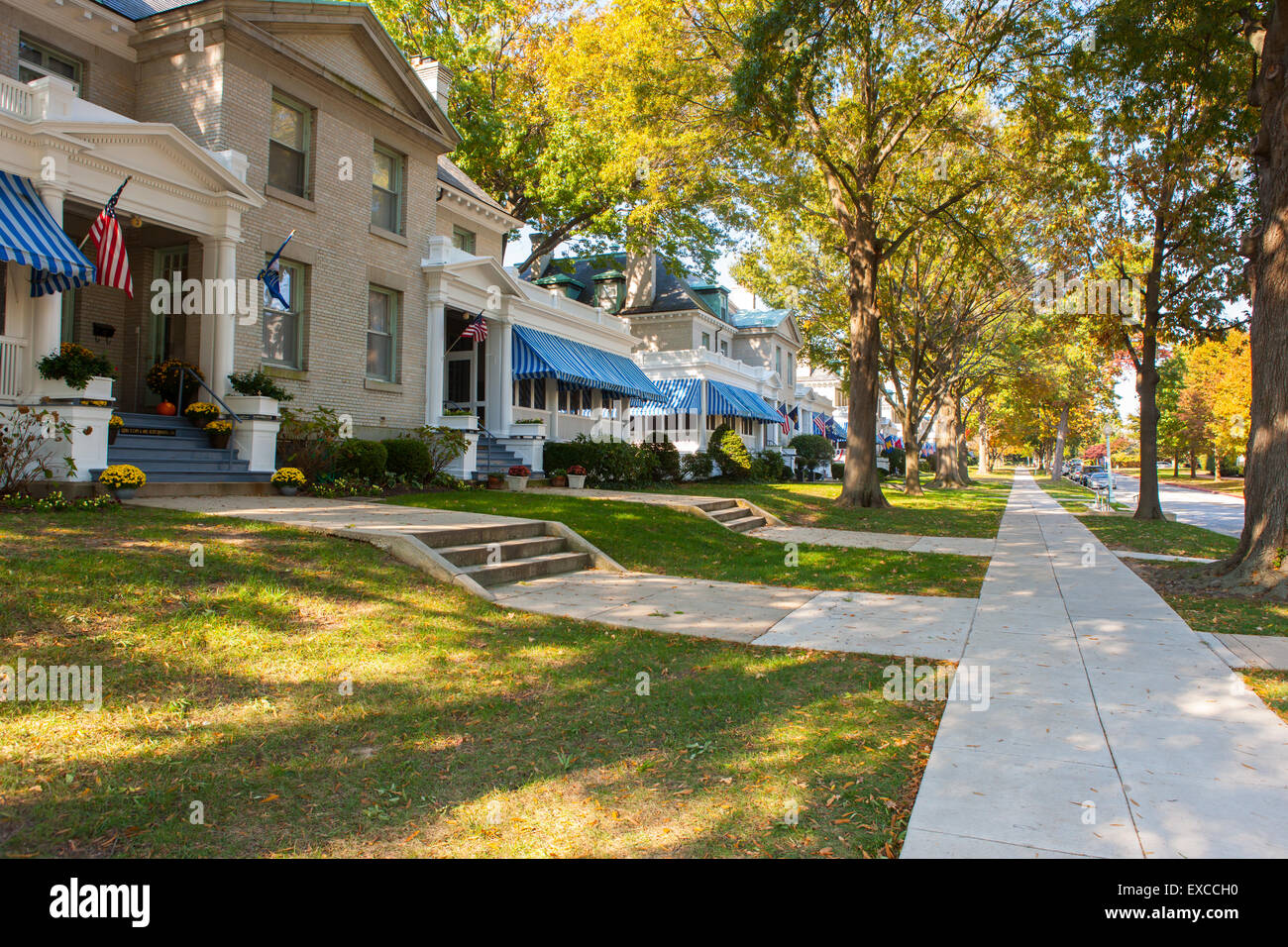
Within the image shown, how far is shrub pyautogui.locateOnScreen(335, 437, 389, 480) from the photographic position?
14391 millimetres

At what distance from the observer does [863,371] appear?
2078cm

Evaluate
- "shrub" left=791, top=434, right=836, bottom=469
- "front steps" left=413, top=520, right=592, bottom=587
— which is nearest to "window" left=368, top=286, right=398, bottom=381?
"front steps" left=413, top=520, right=592, bottom=587

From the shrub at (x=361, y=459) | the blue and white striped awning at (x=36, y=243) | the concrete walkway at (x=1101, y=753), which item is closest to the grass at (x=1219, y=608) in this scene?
the concrete walkway at (x=1101, y=753)

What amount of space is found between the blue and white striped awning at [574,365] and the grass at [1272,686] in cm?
1804

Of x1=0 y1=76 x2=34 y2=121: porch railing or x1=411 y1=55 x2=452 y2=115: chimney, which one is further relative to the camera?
x1=411 y1=55 x2=452 y2=115: chimney

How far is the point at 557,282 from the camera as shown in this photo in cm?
3475

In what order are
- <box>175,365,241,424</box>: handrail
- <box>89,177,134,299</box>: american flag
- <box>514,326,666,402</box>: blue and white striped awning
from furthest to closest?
<box>514,326,666,402</box>: blue and white striped awning
<box>175,365,241,424</box>: handrail
<box>89,177,134,299</box>: american flag

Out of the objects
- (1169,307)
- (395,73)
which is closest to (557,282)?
(395,73)

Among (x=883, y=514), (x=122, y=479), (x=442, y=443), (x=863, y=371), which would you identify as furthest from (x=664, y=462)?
(x=122, y=479)

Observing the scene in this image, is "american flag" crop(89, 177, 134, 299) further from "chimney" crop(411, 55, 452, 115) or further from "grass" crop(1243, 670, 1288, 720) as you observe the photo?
"grass" crop(1243, 670, 1288, 720)

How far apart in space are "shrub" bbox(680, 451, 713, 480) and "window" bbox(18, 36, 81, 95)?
19.5 m

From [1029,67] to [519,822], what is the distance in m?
20.1

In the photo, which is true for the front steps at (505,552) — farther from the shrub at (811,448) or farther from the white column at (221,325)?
the shrub at (811,448)
